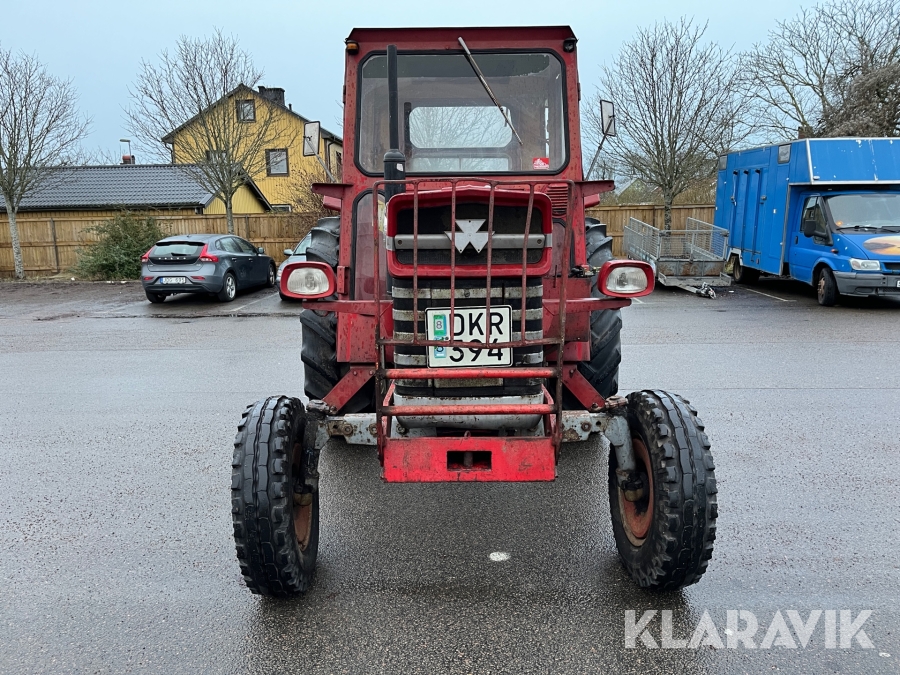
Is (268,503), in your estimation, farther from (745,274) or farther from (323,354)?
(745,274)

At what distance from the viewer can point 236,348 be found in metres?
8.88

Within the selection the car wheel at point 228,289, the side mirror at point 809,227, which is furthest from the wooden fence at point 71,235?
the side mirror at point 809,227

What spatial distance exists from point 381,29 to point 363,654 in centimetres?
321

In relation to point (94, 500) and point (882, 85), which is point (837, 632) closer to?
point (94, 500)

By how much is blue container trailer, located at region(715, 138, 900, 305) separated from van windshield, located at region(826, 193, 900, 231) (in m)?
0.01

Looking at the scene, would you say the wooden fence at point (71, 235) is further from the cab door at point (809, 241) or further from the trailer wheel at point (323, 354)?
the trailer wheel at point (323, 354)

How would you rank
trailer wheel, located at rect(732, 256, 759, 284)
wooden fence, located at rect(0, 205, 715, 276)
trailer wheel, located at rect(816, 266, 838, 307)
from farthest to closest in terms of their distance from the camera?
wooden fence, located at rect(0, 205, 715, 276), trailer wheel, located at rect(732, 256, 759, 284), trailer wheel, located at rect(816, 266, 838, 307)

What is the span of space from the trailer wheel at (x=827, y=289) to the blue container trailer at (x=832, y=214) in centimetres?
1

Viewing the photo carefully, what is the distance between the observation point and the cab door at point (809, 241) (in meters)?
11.7

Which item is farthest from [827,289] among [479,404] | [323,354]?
[479,404]

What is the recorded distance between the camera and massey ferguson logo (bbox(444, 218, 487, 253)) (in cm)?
269

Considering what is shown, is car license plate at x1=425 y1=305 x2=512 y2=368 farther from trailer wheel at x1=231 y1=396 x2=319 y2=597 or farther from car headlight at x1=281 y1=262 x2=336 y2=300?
trailer wheel at x1=231 y1=396 x2=319 y2=597

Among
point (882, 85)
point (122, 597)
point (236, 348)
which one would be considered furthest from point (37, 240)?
point (882, 85)

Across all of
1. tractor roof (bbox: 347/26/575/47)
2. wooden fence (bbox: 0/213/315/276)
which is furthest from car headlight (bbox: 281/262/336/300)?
wooden fence (bbox: 0/213/315/276)
